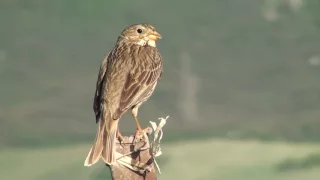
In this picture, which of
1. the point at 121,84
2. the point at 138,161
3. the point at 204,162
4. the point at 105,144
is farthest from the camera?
the point at 204,162

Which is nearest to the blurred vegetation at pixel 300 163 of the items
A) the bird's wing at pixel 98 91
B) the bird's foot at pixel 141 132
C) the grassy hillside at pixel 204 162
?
the grassy hillside at pixel 204 162

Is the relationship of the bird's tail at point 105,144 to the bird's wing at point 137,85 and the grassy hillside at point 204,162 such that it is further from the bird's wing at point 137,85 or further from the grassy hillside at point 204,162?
the grassy hillside at point 204,162

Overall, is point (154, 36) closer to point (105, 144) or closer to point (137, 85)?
point (137, 85)

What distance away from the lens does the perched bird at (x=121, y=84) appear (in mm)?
3955

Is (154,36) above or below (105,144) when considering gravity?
above

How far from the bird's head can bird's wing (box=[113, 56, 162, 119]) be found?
291 millimetres

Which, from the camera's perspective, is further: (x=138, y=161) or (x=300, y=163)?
(x=300, y=163)

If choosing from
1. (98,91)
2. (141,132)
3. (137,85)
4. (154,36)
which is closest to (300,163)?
(154,36)

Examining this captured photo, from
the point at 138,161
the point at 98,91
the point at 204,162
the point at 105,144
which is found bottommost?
the point at 138,161

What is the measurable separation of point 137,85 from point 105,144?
59 centimetres

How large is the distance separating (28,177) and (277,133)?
5.99ft

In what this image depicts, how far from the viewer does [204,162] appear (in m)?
6.49

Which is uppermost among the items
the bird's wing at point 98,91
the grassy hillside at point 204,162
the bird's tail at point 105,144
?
the grassy hillside at point 204,162

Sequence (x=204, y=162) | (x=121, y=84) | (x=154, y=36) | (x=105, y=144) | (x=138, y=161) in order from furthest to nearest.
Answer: (x=204, y=162)
(x=154, y=36)
(x=121, y=84)
(x=105, y=144)
(x=138, y=161)
